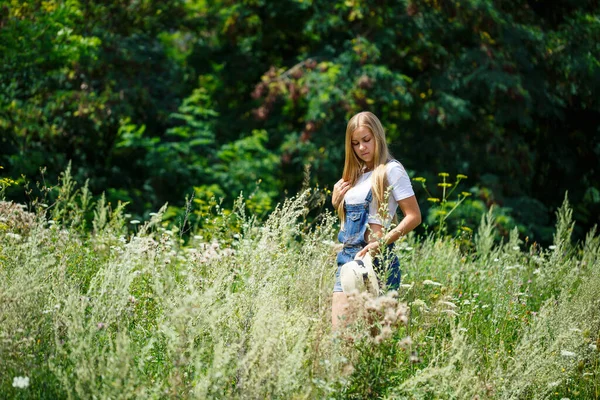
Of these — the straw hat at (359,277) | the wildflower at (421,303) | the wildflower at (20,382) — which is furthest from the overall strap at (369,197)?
the wildflower at (20,382)

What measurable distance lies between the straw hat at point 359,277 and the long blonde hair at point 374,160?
1.36 feet

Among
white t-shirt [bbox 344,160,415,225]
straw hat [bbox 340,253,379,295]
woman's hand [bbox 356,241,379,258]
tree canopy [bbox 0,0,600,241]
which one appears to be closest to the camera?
straw hat [bbox 340,253,379,295]

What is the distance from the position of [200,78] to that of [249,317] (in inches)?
464

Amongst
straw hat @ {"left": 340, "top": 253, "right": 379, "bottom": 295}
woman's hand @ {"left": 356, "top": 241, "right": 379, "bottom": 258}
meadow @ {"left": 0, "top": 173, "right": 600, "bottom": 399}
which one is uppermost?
woman's hand @ {"left": 356, "top": 241, "right": 379, "bottom": 258}

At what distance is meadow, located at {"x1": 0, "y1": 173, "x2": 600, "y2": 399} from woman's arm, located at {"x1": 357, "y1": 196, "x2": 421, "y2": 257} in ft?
1.20

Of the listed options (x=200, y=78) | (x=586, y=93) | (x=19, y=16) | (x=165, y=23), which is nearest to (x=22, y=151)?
(x=19, y=16)

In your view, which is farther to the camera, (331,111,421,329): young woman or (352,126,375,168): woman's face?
(352,126,375,168): woman's face

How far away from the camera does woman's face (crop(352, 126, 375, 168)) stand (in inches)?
161

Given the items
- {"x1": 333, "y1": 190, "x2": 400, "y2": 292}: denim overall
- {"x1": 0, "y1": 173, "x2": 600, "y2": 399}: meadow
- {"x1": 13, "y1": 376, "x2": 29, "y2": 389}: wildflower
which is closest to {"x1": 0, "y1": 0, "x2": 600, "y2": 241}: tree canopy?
{"x1": 0, "y1": 173, "x2": 600, "y2": 399}: meadow

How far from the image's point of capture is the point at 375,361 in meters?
3.18

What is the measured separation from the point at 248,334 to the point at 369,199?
1.13 meters

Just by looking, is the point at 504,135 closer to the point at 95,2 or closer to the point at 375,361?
the point at 95,2

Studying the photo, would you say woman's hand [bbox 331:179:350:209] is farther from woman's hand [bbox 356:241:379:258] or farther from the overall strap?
woman's hand [bbox 356:241:379:258]

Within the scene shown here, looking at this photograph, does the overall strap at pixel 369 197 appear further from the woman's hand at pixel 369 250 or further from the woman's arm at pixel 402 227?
the woman's hand at pixel 369 250
